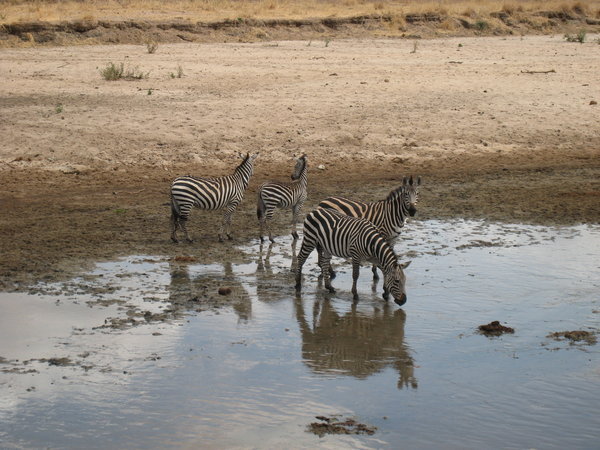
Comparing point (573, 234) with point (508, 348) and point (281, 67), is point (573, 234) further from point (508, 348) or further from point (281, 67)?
point (281, 67)

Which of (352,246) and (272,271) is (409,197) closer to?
(352,246)

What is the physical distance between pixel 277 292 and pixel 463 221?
421cm

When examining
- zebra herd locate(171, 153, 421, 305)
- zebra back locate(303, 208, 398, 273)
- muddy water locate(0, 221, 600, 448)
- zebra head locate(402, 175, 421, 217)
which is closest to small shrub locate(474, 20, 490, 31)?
zebra herd locate(171, 153, 421, 305)

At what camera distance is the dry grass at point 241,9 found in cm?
2908

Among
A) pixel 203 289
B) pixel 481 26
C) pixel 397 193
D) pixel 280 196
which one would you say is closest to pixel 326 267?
pixel 397 193

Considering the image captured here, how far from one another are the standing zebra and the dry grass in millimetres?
17643

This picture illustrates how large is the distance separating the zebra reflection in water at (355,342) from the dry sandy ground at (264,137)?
2679mm

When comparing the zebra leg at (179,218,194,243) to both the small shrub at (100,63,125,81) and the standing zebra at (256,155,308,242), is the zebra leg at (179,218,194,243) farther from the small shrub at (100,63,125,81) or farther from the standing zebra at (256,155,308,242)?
the small shrub at (100,63,125,81)

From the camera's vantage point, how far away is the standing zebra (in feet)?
37.9

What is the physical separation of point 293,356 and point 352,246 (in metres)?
1.70

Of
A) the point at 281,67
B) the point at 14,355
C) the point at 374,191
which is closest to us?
the point at 14,355

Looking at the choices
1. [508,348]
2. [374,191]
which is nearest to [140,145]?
[374,191]

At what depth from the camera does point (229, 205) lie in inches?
472

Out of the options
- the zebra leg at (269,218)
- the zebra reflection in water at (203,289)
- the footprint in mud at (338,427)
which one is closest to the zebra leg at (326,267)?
the zebra reflection in water at (203,289)
